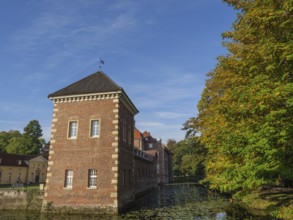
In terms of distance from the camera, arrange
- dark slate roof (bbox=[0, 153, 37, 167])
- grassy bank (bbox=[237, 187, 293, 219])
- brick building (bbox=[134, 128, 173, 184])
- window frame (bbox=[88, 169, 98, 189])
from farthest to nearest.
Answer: brick building (bbox=[134, 128, 173, 184])
dark slate roof (bbox=[0, 153, 37, 167])
window frame (bbox=[88, 169, 98, 189])
grassy bank (bbox=[237, 187, 293, 219])

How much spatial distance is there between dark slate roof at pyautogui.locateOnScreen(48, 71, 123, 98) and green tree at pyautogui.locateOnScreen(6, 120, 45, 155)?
49672mm

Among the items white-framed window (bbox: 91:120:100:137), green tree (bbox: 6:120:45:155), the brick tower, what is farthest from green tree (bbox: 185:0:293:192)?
green tree (bbox: 6:120:45:155)

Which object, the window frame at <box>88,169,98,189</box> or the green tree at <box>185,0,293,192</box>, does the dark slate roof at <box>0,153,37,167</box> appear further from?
the green tree at <box>185,0,293,192</box>

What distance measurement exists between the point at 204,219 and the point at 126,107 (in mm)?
12118

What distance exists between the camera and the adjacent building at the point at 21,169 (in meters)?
48.5

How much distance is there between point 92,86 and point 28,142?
51710mm

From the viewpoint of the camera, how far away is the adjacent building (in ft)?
159

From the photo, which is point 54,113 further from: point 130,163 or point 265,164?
point 265,164

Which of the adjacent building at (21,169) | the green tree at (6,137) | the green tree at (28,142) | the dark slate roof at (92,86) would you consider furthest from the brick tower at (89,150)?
the green tree at (6,137)

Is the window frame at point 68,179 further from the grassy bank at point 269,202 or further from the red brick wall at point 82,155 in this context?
the grassy bank at point 269,202

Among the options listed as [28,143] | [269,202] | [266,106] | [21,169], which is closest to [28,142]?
[28,143]

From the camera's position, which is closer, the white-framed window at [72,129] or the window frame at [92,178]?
the window frame at [92,178]

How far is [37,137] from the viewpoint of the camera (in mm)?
67375

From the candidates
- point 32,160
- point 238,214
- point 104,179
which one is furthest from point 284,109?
point 32,160
